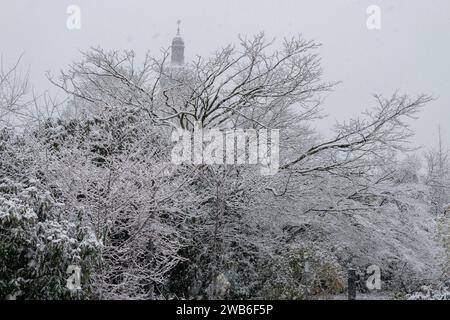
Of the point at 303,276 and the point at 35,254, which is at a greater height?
the point at 35,254

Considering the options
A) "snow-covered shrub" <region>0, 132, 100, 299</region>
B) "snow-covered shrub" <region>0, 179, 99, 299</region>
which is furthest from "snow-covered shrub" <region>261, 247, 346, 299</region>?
"snow-covered shrub" <region>0, 179, 99, 299</region>

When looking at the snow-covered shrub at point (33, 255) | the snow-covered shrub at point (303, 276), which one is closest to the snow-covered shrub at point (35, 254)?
the snow-covered shrub at point (33, 255)

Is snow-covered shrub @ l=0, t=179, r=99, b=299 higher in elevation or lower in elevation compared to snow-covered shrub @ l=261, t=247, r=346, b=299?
higher

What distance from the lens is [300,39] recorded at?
14.0 metres

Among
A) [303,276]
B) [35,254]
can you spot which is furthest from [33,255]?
[303,276]

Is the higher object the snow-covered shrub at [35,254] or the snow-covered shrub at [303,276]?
the snow-covered shrub at [35,254]

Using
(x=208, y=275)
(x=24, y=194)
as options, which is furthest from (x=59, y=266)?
(x=208, y=275)

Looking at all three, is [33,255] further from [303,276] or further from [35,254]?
[303,276]

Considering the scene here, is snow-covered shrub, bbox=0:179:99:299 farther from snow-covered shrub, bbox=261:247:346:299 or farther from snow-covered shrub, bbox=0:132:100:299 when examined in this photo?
snow-covered shrub, bbox=261:247:346:299

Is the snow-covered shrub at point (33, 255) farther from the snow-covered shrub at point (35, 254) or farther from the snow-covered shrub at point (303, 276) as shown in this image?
the snow-covered shrub at point (303, 276)

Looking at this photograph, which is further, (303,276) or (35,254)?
(303,276)

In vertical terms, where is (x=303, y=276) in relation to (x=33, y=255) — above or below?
below

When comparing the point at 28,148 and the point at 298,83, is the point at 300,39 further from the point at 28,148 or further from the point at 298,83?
the point at 28,148
